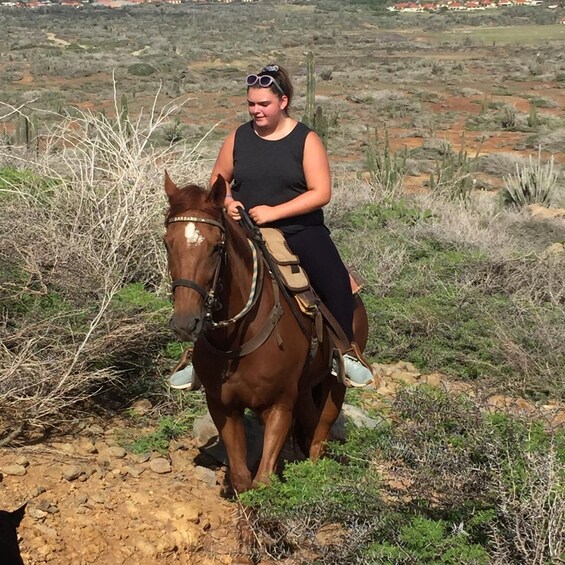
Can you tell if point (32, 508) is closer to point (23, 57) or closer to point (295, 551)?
point (295, 551)

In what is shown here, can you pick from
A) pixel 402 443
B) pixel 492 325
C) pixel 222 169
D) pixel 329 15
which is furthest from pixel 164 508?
pixel 329 15

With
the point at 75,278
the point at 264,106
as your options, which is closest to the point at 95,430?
the point at 75,278

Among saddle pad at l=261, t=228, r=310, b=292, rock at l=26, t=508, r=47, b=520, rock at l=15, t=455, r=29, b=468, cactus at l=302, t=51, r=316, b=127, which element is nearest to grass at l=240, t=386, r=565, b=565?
saddle pad at l=261, t=228, r=310, b=292

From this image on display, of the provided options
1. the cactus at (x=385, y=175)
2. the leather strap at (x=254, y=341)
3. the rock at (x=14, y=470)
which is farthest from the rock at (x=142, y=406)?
the cactus at (x=385, y=175)

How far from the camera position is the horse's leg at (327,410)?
495cm

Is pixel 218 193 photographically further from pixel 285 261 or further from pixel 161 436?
pixel 161 436

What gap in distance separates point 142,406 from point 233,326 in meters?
2.31

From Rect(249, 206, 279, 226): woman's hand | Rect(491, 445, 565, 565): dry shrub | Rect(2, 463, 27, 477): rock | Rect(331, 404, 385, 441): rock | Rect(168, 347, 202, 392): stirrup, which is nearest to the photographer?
Rect(491, 445, 565, 565): dry shrub

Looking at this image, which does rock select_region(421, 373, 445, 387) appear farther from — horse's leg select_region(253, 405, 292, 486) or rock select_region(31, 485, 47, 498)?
rock select_region(31, 485, 47, 498)

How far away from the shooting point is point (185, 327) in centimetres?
326

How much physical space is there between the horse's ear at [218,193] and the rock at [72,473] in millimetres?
2262

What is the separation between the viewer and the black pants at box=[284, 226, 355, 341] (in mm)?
4469

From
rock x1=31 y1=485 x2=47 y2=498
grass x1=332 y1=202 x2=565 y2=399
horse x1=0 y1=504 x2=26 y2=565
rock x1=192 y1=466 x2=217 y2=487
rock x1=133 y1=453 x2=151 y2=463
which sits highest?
horse x1=0 y1=504 x2=26 y2=565

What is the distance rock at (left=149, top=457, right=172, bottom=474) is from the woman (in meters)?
1.02
